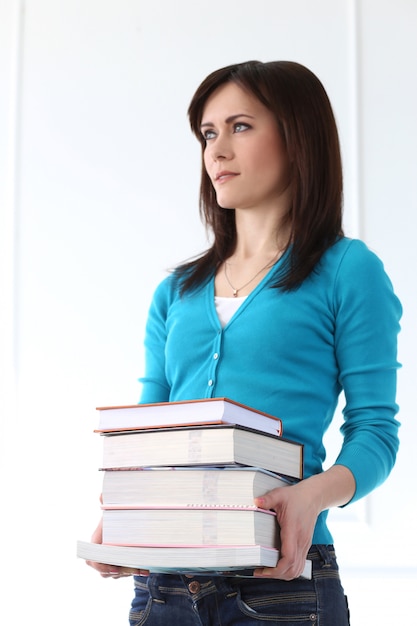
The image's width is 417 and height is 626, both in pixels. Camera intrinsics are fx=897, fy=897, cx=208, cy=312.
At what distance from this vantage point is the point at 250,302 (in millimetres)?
1172

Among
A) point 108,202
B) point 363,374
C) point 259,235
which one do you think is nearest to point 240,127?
point 259,235

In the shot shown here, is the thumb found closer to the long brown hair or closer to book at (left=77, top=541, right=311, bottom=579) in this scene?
book at (left=77, top=541, right=311, bottom=579)

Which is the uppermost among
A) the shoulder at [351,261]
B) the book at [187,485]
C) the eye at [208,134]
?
the eye at [208,134]

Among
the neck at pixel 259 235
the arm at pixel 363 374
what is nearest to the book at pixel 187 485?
the arm at pixel 363 374

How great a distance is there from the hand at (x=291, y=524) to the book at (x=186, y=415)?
8 centimetres

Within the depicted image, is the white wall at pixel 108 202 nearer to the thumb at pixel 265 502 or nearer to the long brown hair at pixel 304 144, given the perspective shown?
the long brown hair at pixel 304 144

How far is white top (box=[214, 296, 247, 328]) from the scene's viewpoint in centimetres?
120

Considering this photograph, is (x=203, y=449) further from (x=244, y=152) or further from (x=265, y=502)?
(x=244, y=152)

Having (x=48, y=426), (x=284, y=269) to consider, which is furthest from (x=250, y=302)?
(x=48, y=426)

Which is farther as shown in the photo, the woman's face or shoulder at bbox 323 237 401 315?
the woman's face

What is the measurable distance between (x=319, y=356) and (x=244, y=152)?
1.00 feet

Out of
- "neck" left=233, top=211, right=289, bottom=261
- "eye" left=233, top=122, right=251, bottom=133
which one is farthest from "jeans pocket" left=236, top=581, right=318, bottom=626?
"eye" left=233, top=122, right=251, bottom=133

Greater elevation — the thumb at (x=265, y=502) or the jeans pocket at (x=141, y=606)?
the thumb at (x=265, y=502)

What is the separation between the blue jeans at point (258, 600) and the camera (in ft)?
3.31
